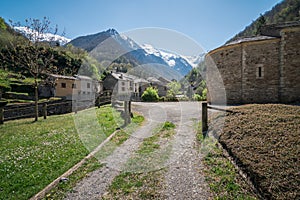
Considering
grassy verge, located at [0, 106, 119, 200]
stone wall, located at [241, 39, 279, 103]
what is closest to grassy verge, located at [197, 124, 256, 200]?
grassy verge, located at [0, 106, 119, 200]

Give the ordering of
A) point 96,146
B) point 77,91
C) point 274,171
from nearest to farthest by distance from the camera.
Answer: point 274,171 < point 96,146 < point 77,91

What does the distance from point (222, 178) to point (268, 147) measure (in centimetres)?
140

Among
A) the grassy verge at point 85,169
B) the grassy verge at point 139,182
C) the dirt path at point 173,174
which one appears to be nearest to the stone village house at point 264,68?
the dirt path at point 173,174

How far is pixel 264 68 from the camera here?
13648 mm

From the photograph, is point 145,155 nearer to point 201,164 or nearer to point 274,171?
point 201,164

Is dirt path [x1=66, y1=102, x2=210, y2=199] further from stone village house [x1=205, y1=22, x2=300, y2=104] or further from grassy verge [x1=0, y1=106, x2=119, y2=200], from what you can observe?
stone village house [x1=205, y1=22, x2=300, y2=104]

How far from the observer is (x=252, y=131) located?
5.13 metres

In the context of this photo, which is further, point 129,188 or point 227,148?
point 227,148

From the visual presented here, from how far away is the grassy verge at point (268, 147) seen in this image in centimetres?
316

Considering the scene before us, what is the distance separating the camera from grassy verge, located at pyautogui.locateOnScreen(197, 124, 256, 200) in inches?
128

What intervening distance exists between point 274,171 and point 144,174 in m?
2.59

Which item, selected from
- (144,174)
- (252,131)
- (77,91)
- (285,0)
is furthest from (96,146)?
(285,0)

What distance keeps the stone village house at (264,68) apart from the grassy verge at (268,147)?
8.07 meters

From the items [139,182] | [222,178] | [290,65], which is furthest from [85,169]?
[290,65]
